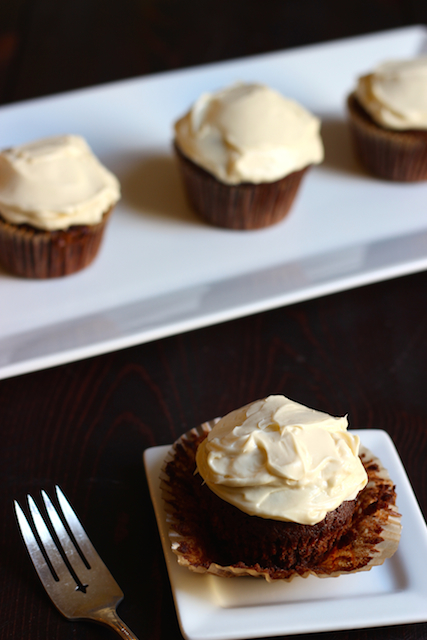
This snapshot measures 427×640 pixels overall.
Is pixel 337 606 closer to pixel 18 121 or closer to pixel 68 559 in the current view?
pixel 68 559

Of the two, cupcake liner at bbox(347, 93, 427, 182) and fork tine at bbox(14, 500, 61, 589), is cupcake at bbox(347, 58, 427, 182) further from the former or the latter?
fork tine at bbox(14, 500, 61, 589)

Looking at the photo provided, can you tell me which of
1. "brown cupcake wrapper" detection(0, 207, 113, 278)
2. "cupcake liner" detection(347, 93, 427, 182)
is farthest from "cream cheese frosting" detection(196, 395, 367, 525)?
"cupcake liner" detection(347, 93, 427, 182)

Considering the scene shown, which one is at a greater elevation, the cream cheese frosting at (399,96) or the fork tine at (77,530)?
the cream cheese frosting at (399,96)

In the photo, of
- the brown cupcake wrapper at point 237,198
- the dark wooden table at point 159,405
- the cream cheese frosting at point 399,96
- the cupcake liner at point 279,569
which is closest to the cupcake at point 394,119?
the cream cheese frosting at point 399,96

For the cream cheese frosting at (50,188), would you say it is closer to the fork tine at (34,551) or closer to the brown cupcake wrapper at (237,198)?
the brown cupcake wrapper at (237,198)

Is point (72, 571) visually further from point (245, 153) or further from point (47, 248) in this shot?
point (245, 153)

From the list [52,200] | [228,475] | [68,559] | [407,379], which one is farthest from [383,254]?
[68,559]

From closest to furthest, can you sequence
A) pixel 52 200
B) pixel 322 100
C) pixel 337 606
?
pixel 337 606 → pixel 52 200 → pixel 322 100
